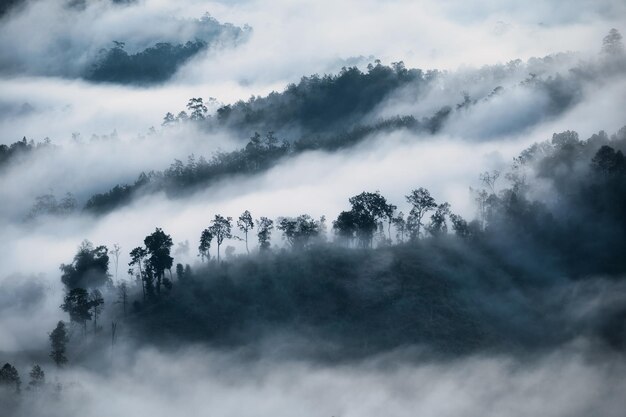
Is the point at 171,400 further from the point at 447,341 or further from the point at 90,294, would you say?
the point at 447,341

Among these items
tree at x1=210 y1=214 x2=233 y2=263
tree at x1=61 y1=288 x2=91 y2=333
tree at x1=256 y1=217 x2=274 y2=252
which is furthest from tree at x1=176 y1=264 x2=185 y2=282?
tree at x1=256 y1=217 x2=274 y2=252

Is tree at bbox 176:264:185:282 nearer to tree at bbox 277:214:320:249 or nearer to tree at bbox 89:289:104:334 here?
tree at bbox 89:289:104:334

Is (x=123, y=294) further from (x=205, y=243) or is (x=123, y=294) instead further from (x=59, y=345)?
(x=59, y=345)

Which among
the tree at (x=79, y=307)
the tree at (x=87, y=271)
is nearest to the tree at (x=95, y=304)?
the tree at (x=79, y=307)

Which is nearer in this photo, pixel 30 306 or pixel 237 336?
pixel 237 336

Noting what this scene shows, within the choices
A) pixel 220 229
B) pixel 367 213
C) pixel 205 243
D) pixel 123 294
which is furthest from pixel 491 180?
pixel 123 294

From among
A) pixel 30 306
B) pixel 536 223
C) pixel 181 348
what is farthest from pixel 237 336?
pixel 536 223
